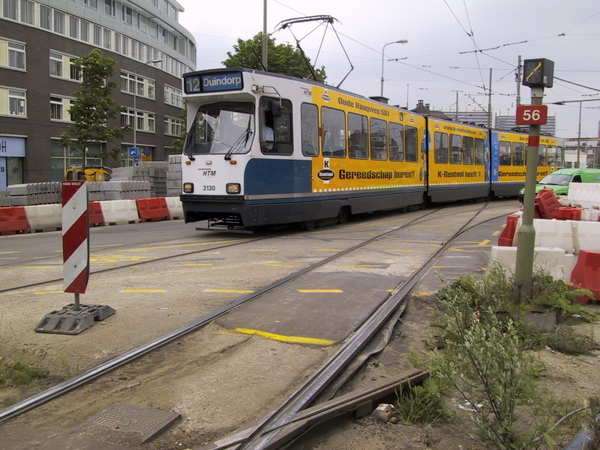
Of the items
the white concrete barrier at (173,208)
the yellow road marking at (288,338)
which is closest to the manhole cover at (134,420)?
the yellow road marking at (288,338)

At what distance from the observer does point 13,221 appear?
1380 cm

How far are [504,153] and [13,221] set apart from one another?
69.7 ft

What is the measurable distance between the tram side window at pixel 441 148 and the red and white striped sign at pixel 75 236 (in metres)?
16.4

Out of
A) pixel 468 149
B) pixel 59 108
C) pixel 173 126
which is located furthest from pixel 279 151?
pixel 173 126

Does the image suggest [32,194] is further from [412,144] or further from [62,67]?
[62,67]

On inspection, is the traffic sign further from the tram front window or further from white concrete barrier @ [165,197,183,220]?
white concrete barrier @ [165,197,183,220]

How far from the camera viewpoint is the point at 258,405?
373 cm

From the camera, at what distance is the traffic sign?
553 cm

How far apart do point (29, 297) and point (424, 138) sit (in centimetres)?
1533

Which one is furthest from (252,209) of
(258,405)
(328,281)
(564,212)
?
(258,405)

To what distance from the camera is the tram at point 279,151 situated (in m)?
11.1

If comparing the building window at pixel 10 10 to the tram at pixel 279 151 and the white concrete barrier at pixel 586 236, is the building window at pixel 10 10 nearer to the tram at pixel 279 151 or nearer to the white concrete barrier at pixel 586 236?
the tram at pixel 279 151

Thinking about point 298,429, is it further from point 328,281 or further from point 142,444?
point 328,281

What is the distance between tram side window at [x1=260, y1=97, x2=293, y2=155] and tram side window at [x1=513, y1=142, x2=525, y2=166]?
18.6 meters
